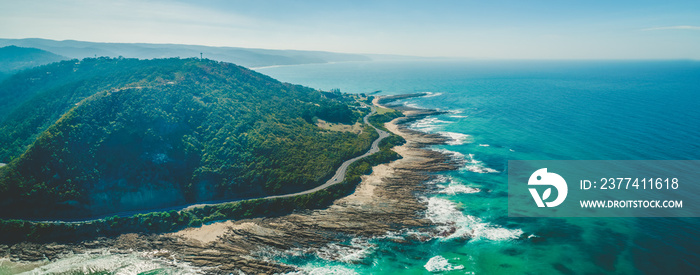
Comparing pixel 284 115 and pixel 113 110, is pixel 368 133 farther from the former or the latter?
pixel 113 110

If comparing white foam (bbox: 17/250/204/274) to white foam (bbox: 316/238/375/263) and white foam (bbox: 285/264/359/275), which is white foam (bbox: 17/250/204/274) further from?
white foam (bbox: 316/238/375/263)

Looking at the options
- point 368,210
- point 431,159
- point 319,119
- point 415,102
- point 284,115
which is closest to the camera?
point 368,210

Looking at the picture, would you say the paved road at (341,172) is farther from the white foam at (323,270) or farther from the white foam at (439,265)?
the white foam at (439,265)

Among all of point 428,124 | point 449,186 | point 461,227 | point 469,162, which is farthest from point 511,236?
point 428,124

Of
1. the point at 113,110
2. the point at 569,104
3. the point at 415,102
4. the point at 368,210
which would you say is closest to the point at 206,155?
the point at 113,110

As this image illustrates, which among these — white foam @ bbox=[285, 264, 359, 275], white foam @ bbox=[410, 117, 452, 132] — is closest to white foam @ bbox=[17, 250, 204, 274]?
white foam @ bbox=[285, 264, 359, 275]

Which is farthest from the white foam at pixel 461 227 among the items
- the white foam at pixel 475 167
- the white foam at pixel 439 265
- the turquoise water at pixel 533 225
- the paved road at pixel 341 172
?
the paved road at pixel 341 172
